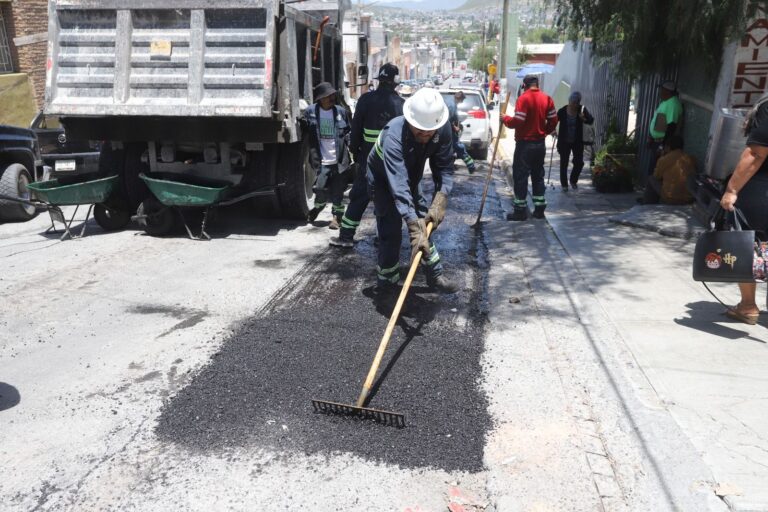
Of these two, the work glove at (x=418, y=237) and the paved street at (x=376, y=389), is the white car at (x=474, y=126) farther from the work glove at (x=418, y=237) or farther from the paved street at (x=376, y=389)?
the work glove at (x=418, y=237)

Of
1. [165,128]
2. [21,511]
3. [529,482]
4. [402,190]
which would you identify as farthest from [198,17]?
[529,482]

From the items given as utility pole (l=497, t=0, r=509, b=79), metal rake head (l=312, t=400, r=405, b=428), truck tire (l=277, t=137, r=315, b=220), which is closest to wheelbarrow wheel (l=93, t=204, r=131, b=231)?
truck tire (l=277, t=137, r=315, b=220)

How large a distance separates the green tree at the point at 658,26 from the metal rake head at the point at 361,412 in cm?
596

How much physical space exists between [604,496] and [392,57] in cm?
8705

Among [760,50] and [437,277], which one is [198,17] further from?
[760,50]

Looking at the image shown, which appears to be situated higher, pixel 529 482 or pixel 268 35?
pixel 268 35

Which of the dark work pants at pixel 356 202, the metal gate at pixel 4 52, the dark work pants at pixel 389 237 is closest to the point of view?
the dark work pants at pixel 389 237

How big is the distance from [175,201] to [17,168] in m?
3.18

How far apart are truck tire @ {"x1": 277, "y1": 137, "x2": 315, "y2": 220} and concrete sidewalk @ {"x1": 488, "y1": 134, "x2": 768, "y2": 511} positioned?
2.58 m

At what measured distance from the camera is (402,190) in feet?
16.1

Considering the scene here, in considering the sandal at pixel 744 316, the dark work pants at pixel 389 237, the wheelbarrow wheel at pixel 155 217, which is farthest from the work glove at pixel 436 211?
the wheelbarrow wheel at pixel 155 217

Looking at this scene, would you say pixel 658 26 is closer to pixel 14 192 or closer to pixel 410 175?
pixel 410 175

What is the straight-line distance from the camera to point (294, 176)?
8.13 metres

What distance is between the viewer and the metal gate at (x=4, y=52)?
1468cm
